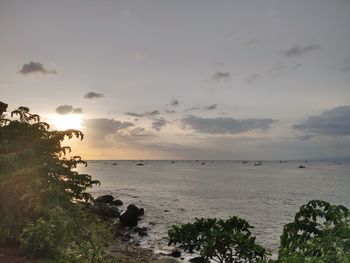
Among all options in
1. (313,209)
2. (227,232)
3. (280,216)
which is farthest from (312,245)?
(280,216)

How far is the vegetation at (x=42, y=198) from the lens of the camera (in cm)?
1183

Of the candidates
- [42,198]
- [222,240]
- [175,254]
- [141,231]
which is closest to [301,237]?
[222,240]

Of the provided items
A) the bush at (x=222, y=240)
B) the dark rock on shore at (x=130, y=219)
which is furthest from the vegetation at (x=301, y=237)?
the dark rock on shore at (x=130, y=219)

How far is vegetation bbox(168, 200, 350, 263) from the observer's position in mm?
5918

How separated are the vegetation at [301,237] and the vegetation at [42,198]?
4.30m

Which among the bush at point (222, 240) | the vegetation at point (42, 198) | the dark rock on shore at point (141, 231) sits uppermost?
the vegetation at point (42, 198)

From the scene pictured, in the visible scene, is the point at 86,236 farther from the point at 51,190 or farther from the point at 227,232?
the point at 227,232

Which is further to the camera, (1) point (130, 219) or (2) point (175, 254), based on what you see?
(1) point (130, 219)

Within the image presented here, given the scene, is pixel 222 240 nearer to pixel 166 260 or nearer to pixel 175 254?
pixel 166 260

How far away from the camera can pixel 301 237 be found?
7.88 m

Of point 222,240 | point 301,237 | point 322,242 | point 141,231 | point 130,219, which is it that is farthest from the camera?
point 130,219

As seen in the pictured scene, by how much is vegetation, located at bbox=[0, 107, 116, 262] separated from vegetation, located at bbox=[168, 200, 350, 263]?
4.30 metres

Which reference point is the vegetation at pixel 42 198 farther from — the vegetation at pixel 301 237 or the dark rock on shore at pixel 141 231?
the dark rock on shore at pixel 141 231

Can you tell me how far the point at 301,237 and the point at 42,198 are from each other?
9.26 meters
